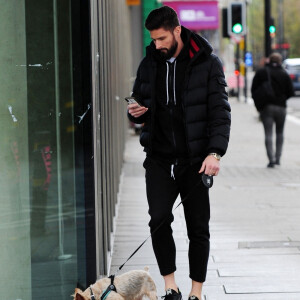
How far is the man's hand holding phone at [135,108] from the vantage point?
465 cm

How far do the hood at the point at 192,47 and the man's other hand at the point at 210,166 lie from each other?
58 cm

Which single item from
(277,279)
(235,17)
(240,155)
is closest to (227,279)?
(277,279)

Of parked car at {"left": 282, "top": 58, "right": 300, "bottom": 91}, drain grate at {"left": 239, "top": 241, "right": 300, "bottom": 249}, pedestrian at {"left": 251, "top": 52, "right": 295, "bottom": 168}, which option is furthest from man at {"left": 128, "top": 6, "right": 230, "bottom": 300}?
parked car at {"left": 282, "top": 58, "right": 300, "bottom": 91}

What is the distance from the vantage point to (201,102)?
4.77 metres

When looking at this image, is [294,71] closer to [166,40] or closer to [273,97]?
[273,97]

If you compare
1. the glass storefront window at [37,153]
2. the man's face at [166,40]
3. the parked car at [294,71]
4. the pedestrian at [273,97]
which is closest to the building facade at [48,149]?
the glass storefront window at [37,153]

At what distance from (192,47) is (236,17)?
13688mm

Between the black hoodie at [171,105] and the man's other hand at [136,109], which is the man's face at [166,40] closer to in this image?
the black hoodie at [171,105]

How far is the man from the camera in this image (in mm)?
4730

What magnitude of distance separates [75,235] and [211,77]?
1260 mm

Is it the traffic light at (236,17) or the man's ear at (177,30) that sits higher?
the traffic light at (236,17)

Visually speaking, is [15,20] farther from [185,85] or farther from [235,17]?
[235,17]

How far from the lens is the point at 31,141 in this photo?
15.1ft

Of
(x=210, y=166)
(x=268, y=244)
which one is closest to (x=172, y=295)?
(x=210, y=166)
